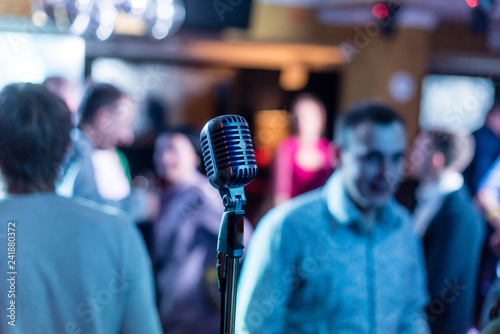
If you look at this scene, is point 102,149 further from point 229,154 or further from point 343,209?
point 229,154

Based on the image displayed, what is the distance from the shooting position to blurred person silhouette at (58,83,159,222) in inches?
105

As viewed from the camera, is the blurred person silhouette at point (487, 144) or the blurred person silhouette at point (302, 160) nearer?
the blurred person silhouette at point (302, 160)

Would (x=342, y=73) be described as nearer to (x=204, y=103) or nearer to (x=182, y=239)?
(x=204, y=103)

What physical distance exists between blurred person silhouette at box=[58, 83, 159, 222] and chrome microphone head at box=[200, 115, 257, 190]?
186 centimetres

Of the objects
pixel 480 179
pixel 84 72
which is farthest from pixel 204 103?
pixel 480 179

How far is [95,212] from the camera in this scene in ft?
4.25

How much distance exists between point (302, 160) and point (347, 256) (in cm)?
287

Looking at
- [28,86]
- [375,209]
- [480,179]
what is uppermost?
[28,86]

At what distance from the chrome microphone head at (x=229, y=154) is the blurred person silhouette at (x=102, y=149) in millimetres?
1864

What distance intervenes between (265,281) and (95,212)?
1.70ft

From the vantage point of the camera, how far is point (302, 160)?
4.53 meters

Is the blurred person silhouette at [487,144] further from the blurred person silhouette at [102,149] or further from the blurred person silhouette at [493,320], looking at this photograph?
the blurred person silhouette at [493,320]

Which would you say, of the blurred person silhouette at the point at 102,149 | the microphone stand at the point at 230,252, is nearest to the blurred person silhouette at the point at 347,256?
the microphone stand at the point at 230,252

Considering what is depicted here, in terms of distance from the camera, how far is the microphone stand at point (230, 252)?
2.74ft
